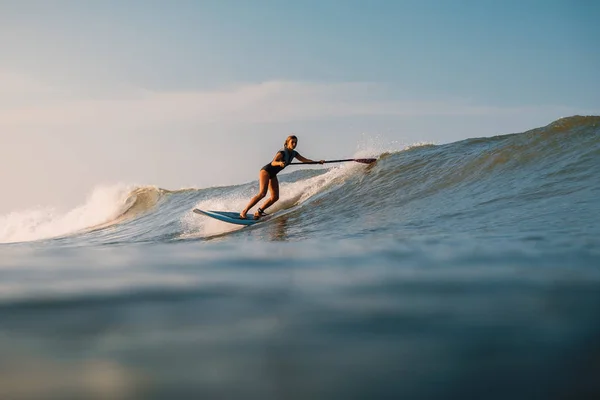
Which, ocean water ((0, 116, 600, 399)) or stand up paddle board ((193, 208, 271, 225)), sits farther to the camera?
stand up paddle board ((193, 208, 271, 225))

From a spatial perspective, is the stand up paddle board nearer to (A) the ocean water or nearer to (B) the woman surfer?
(B) the woman surfer

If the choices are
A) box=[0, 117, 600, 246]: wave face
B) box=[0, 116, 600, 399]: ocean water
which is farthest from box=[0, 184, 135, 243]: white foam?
box=[0, 116, 600, 399]: ocean water

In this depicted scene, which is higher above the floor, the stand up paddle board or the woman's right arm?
the woman's right arm

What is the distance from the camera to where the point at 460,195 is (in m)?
9.27

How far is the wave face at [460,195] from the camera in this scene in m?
5.86

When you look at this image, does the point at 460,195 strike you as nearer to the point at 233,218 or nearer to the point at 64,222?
the point at 233,218

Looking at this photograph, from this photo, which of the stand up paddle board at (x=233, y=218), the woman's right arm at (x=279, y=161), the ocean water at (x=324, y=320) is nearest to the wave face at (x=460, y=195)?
the stand up paddle board at (x=233, y=218)

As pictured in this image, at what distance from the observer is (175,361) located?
5.19ft

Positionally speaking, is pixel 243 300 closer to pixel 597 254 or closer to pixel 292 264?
pixel 292 264

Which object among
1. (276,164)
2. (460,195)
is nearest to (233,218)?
(276,164)

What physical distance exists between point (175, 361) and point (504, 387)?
901 mm

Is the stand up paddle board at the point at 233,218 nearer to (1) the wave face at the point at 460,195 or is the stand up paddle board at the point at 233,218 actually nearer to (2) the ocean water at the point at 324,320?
(1) the wave face at the point at 460,195

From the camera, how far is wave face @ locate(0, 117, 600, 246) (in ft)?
19.2

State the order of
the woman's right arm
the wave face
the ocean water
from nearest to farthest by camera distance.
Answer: the ocean water
the wave face
the woman's right arm
